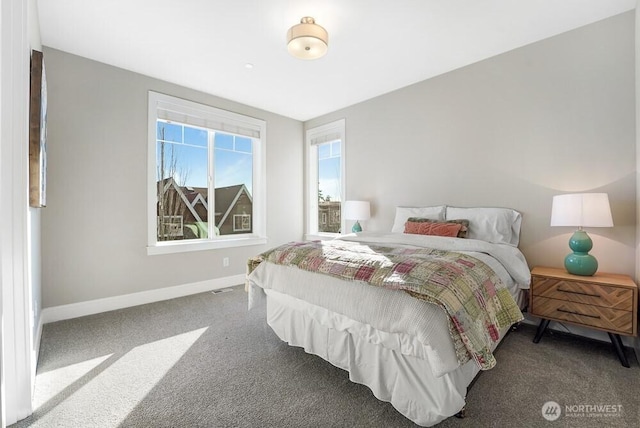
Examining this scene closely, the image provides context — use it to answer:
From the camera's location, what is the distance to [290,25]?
95.1 inches

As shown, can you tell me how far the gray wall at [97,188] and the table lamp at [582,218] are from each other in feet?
12.3

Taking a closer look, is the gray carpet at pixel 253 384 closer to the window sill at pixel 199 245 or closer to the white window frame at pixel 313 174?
the window sill at pixel 199 245

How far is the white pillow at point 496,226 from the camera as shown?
269cm

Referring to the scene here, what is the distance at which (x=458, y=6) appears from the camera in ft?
7.21

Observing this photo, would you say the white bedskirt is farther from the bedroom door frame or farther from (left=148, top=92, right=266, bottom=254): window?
(left=148, top=92, right=266, bottom=254): window

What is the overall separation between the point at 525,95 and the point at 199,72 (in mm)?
3299

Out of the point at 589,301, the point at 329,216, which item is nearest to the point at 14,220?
the point at 589,301

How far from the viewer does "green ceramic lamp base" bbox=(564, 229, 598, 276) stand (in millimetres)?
2156

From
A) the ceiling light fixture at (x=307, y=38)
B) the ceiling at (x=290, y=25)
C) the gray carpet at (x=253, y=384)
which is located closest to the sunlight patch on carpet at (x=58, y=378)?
the gray carpet at (x=253, y=384)

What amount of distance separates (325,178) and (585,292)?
11.4 ft

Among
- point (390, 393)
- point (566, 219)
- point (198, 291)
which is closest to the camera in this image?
point (390, 393)

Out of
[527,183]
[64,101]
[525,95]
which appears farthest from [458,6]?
[64,101]

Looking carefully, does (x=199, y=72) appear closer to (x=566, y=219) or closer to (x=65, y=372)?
(x=65, y=372)
